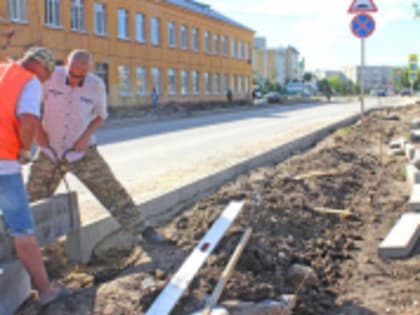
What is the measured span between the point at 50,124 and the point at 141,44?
113 ft

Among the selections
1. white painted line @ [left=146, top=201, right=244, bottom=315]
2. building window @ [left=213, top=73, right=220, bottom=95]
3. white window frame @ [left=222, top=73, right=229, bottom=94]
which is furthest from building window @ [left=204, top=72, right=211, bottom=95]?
white painted line @ [left=146, top=201, right=244, bottom=315]

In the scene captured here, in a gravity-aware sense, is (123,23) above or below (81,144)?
above

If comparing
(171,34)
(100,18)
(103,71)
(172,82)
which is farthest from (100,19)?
(172,82)

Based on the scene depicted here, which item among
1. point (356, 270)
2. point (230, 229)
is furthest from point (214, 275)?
point (356, 270)

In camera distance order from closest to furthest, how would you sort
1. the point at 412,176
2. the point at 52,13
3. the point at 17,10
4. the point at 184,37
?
the point at 412,176 < the point at 17,10 < the point at 52,13 < the point at 184,37

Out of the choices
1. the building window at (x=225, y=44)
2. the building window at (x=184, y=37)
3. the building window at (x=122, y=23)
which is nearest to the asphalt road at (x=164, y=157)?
the building window at (x=122, y=23)

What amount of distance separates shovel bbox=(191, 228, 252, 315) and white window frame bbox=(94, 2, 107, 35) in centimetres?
3040

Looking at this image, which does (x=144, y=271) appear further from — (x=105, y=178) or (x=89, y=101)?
(x=89, y=101)

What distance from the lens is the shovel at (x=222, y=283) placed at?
394 cm

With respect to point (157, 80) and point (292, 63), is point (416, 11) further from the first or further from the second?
point (292, 63)

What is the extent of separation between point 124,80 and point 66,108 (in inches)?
1271

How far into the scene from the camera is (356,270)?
576 cm

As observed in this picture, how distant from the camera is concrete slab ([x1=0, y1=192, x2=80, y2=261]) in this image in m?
4.59

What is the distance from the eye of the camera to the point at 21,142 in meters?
3.88
